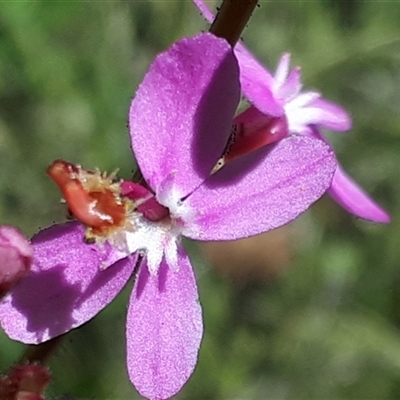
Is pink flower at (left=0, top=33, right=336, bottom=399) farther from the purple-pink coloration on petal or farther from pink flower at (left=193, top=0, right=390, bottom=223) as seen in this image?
the purple-pink coloration on petal

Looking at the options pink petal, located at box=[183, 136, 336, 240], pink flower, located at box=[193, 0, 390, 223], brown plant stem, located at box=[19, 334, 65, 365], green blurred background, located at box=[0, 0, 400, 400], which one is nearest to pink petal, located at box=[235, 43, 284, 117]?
pink flower, located at box=[193, 0, 390, 223]

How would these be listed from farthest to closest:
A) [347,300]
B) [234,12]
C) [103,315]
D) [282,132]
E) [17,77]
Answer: [347,300], [103,315], [17,77], [282,132], [234,12]

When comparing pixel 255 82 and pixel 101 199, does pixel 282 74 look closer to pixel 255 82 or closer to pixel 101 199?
pixel 255 82

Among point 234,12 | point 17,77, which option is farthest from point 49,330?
point 17,77

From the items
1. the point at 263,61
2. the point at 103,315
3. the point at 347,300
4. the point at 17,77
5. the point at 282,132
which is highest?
the point at 282,132

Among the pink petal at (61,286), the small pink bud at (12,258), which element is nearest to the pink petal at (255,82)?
the pink petal at (61,286)

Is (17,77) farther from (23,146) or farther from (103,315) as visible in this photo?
(103,315)

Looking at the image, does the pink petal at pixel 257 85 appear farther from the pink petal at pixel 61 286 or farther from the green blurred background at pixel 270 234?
the green blurred background at pixel 270 234
